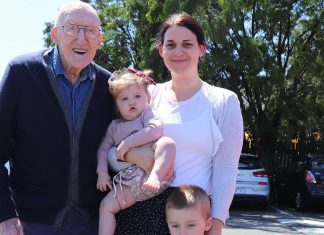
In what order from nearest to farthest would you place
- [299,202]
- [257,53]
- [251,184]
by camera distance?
1. [251,184]
2. [299,202]
3. [257,53]

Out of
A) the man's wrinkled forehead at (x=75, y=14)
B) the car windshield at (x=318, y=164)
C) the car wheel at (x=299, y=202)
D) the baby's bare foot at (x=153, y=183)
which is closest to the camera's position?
the baby's bare foot at (x=153, y=183)

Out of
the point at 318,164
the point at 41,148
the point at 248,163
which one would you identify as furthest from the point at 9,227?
the point at 318,164

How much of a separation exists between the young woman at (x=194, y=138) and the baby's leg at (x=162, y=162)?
0.08 meters

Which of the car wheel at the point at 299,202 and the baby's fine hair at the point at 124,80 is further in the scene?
the car wheel at the point at 299,202

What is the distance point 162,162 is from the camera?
9.28 feet

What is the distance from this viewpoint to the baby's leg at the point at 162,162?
279cm

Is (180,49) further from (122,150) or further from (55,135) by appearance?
(55,135)

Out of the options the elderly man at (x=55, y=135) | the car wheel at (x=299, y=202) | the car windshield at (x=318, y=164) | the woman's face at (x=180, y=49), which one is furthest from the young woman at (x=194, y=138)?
the car wheel at (x=299, y=202)

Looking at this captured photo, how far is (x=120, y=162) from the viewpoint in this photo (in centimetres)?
304

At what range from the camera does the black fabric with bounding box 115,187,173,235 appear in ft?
9.59

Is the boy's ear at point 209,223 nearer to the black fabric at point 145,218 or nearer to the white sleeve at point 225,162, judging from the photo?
the white sleeve at point 225,162

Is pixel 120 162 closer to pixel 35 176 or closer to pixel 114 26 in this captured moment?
pixel 35 176

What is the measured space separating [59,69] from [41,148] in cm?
46

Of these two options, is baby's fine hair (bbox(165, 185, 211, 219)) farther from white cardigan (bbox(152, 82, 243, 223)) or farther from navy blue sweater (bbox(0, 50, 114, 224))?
navy blue sweater (bbox(0, 50, 114, 224))
